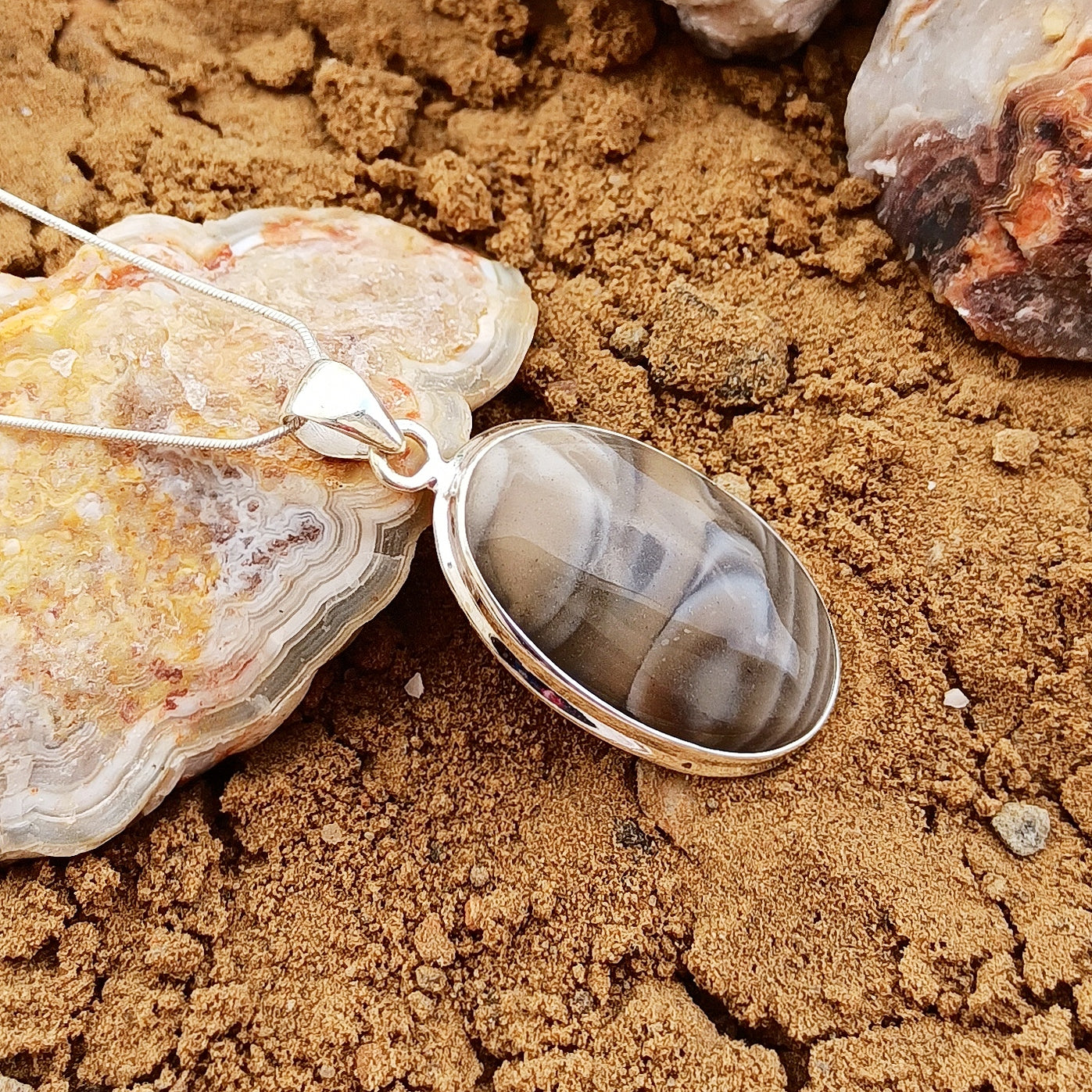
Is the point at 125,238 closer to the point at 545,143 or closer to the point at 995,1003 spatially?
the point at 545,143

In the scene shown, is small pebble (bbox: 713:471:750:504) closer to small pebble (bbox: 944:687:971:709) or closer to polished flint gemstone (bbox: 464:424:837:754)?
polished flint gemstone (bbox: 464:424:837:754)

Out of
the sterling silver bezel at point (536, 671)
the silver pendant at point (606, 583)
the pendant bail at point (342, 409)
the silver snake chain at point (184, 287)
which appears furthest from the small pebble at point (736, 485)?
the silver snake chain at point (184, 287)

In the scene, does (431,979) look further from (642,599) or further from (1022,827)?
(1022,827)

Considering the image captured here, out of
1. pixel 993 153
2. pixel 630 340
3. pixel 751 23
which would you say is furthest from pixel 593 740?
pixel 751 23

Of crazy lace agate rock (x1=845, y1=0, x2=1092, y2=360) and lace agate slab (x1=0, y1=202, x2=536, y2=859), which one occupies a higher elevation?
crazy lace agate rock (x1=845, y1=0, x2=1092, y2=360)

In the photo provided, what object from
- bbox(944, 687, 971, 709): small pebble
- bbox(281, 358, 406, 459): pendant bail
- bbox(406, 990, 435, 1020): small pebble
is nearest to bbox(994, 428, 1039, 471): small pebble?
bbox(944, 687, 971, 709): small pebble

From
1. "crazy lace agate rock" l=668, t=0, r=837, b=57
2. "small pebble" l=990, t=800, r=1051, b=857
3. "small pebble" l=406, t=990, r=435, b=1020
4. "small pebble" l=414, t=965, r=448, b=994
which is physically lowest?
"small pebble" l=406, t=990, r=435, b=1020

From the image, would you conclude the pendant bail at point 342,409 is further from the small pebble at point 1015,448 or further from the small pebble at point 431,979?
the small pebble at point 1015,448
